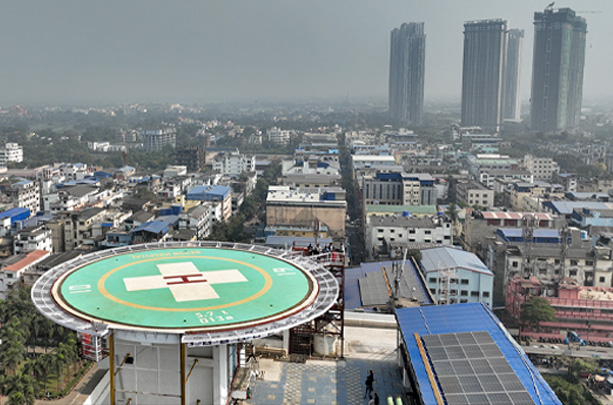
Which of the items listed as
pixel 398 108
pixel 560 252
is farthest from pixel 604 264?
pixel 398 108

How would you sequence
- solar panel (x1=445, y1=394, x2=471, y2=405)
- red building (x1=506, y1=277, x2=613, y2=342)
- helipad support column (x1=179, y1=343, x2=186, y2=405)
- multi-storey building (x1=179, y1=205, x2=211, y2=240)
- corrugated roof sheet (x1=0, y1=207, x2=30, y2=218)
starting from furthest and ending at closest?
1. corrugated roof sheet (x1=0, y1=207, x2=30, y2=218)
2. multi-storey building (x1=179, y1=205, x2=211, y2=240)
3. red building (x1=506, y1=277, x2=613, y2=342)
4. solar panel (x1=445, y1=394, x2=471, y2=405)
5. helipad support column (x1=179, y1=343, x2=186, y2=405)

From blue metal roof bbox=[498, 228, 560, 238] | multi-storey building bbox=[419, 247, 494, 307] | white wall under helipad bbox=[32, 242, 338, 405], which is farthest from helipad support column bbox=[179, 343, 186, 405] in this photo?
blue metal roof bbox=[498, 228, 560, 238]

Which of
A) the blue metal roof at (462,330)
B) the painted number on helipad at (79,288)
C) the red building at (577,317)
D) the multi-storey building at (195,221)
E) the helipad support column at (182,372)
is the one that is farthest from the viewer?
the multi-storey building at (195,221)

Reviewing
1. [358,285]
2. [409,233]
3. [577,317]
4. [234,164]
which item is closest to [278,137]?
[234,164]

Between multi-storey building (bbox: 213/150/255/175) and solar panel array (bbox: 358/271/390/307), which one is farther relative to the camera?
multi-storey building (bbox: 213/150/255/175)

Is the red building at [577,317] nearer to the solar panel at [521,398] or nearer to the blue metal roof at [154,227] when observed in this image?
the solar panel at [521,398]

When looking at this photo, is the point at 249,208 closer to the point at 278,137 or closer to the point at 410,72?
the point at 278,137

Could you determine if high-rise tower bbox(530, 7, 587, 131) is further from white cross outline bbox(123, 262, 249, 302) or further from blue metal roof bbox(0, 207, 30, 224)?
white cross outline bbox(123, 262, 249, 302)

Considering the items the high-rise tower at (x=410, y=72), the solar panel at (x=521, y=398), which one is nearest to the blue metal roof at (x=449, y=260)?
the solar panel at (x=521, y=398)
